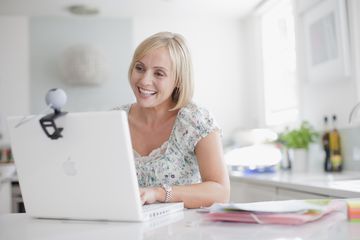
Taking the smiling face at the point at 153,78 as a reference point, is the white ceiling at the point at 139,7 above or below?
above

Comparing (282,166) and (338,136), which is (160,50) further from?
(282,166)

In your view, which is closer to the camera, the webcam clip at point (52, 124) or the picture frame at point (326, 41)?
the webcam clip at point (52, 124)

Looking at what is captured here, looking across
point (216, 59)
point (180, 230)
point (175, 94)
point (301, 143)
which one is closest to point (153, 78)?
point (175, 94)

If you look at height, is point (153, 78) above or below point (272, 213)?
above

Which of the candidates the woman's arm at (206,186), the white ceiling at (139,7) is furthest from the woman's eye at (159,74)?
the white ceiling at (139,7)

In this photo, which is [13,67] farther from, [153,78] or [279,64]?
[153,78]

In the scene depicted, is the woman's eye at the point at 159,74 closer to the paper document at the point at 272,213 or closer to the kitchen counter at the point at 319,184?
the paper document at the point at 272,213

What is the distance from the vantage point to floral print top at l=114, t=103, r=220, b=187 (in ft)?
5.12

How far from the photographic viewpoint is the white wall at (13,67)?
4.35 meters

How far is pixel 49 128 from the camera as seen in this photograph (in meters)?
1.02

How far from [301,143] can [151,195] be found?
88.3 inches

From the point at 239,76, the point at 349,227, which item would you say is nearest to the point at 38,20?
the point at 239,76

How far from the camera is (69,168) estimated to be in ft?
3.41

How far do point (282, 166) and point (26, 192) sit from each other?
2863mm
